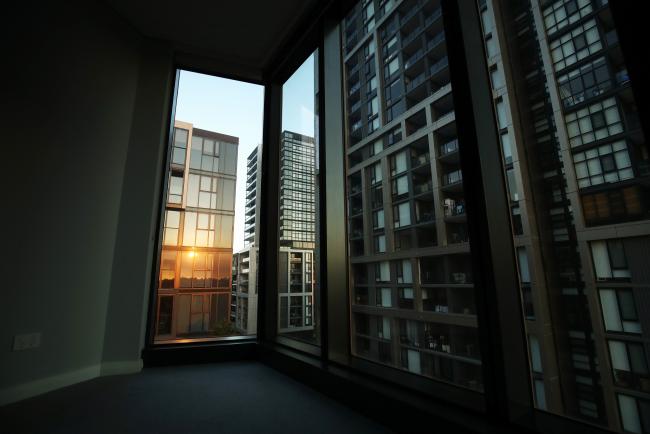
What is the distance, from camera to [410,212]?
1.89 m

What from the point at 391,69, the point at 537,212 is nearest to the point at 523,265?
the point at 537,212

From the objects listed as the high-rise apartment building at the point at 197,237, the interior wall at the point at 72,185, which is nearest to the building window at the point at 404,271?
the high-rise apartment building at the point at 197,237

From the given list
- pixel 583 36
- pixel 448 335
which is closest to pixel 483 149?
pixel 583 36

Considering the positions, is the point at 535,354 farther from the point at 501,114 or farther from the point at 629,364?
the point at 501,114

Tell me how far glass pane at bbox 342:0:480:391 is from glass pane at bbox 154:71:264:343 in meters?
1.55

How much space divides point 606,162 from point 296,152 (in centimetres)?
252

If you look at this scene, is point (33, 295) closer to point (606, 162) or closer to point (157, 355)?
point (157, 355)

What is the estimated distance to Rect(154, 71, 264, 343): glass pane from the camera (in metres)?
3.13

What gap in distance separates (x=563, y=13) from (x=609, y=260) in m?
0.98

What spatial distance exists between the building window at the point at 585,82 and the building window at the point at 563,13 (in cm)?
20

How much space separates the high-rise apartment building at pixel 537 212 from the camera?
3.47 ft

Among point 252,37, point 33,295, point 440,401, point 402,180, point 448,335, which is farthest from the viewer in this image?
point 252,37

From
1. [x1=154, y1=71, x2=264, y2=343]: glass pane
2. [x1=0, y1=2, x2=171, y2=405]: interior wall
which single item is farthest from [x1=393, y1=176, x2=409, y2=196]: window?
[x1=0, y1=2, x2=171, y2=405]: interior wall

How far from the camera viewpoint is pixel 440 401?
137cm
